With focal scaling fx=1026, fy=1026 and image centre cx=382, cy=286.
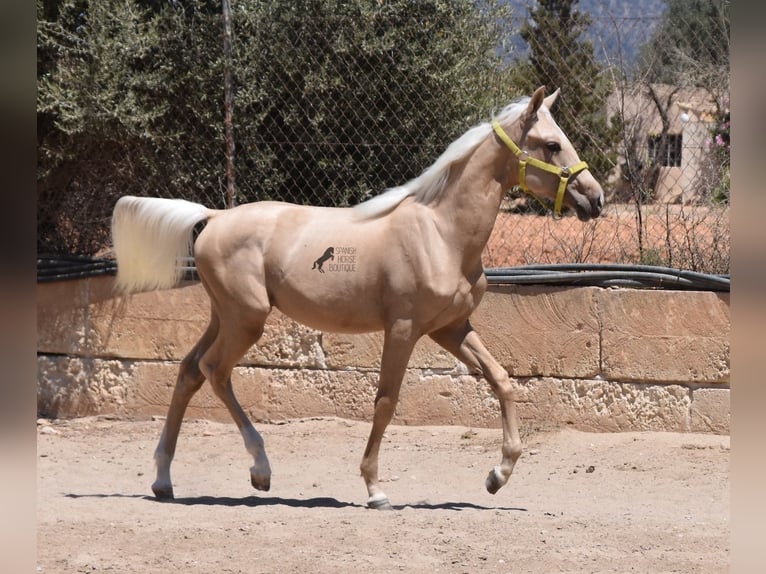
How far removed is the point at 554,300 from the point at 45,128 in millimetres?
4646

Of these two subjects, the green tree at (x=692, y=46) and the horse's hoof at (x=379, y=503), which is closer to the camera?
the horse's hoof at (x=379, y=503)

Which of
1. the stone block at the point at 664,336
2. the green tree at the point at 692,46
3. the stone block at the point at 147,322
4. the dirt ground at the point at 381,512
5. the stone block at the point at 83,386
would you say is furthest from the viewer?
the stone block at the point at 83,386

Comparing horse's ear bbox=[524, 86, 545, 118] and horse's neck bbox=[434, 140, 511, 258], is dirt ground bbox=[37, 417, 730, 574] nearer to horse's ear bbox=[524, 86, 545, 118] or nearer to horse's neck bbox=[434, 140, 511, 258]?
horse's neck bbox=[434, 140, 511, 258]

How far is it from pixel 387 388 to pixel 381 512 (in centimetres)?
69

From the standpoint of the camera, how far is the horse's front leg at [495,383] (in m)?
5.83

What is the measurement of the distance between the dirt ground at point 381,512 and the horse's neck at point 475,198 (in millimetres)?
1535

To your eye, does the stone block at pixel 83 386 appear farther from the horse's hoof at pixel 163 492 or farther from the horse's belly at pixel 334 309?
the horse's belly at pixel 334 309

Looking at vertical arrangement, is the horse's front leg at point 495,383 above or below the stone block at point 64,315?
above

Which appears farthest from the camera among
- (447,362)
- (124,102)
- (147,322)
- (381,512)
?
(124,102)

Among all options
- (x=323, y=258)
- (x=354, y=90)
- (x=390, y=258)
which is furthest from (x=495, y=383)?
(x=354, y=90)

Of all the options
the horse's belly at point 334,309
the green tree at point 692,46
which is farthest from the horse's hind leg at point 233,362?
the green tree at point 692,46

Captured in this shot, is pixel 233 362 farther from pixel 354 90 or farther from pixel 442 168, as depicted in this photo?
pixel 354 90

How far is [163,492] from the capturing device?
20.2 ft
